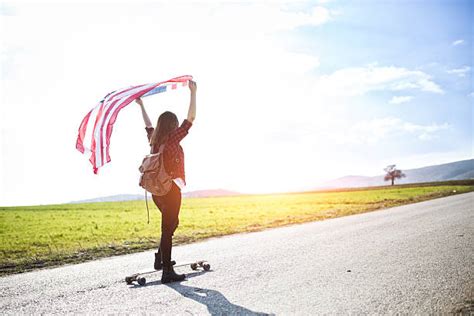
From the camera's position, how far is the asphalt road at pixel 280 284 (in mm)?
4289

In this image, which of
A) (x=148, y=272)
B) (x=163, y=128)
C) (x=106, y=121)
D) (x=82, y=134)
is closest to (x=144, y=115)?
(x=106, y=121)

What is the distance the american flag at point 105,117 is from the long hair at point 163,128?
4.00ft

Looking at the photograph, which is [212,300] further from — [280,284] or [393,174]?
[393,174]

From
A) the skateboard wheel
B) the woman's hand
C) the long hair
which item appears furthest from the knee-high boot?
the woman's hand

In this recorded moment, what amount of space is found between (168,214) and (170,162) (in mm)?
795

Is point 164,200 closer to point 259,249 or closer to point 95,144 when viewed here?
point 95,144

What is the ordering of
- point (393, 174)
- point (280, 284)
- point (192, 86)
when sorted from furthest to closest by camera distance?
point (393, 174) → point (192, 86) → point (280, 284)

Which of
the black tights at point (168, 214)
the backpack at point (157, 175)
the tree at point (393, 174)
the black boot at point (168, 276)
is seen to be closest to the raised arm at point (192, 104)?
the backpack at point (157, 175)

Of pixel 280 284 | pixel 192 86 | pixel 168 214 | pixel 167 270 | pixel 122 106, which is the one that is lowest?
pixel 280 284

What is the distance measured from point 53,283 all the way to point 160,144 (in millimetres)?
2770

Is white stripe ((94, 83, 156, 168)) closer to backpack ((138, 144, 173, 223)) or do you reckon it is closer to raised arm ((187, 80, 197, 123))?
raised arm ((187, 80, 197, 123))

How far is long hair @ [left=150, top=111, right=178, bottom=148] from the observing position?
18.0 feet

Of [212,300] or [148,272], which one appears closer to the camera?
[212,300]

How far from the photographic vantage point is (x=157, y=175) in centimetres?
542
